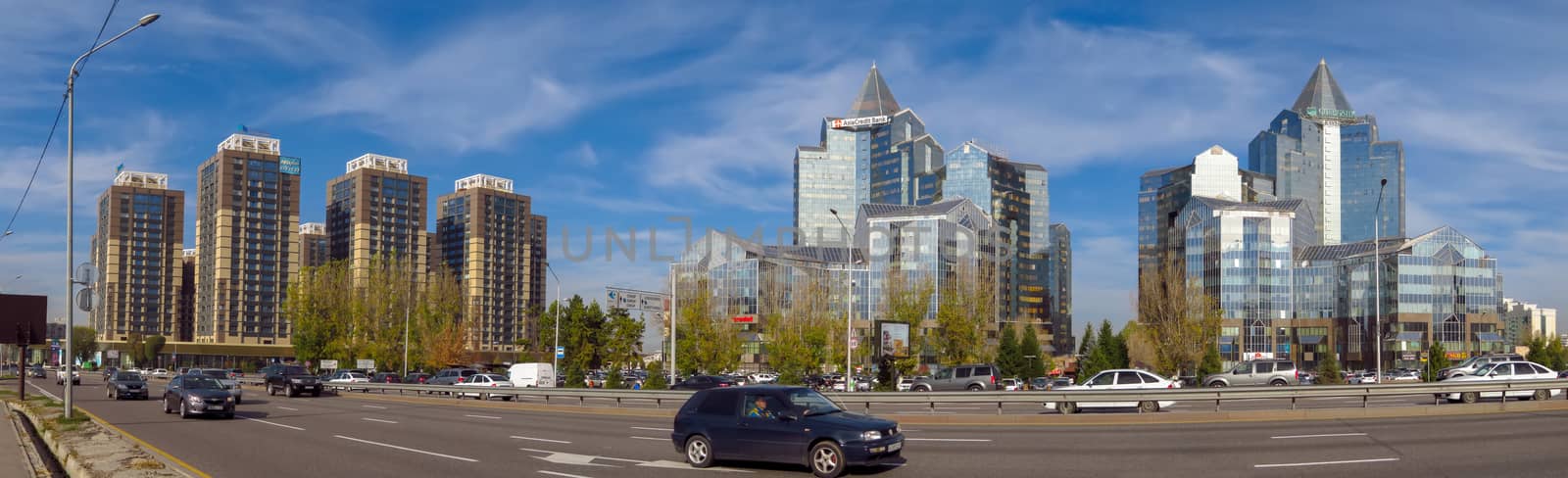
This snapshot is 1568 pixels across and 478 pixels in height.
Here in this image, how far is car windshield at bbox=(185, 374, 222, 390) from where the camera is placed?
3334cm

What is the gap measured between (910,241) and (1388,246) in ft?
232

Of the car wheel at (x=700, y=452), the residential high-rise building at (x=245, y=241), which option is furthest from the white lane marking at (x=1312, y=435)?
the residential high-rise building at (x=245, y=241)

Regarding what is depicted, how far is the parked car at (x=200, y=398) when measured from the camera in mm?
32125

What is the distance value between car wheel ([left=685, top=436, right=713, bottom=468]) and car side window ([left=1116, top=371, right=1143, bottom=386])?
24050 mm

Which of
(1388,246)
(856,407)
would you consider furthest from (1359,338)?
(856,407)

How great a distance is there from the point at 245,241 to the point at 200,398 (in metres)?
179

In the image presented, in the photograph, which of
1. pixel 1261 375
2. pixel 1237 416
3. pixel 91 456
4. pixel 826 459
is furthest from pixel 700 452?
pixel 1261 375

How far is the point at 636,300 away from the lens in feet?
204

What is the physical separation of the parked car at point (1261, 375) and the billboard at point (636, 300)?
31.1m

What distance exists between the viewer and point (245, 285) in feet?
631

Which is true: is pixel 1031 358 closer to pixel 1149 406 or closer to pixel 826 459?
pixel 1149 406

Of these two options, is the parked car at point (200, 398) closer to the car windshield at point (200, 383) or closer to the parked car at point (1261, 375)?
the car windshield at point (200, 383)

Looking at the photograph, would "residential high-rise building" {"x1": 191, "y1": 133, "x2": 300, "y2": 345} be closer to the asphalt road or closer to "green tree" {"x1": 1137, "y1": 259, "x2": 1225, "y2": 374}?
"green tree" {"x1": 1137, "y1": 259, "x2": 1225, "y2": 374}

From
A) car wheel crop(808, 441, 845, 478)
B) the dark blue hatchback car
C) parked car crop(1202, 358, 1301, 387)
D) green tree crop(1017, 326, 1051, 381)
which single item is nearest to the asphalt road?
the dark blue hatchback car
